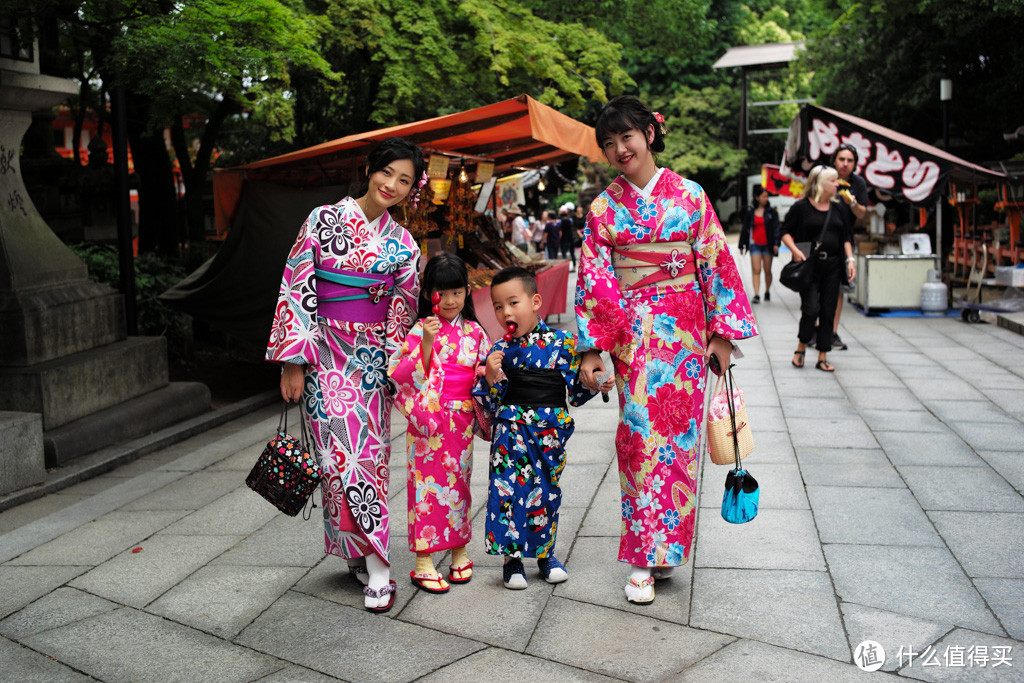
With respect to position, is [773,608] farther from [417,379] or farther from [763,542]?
[417,379]

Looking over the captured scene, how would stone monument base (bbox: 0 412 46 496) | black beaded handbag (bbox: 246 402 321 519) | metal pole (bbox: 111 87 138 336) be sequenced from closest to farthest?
1. black beaded handbag (bbox: 246 402 321 519)
2. stone monument base (bbox: 0 412 46 496)
3. metal pole (bbox: 111 87 138 336)

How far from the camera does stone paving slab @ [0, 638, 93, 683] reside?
9.99 feet

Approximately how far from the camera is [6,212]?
20.9 feet

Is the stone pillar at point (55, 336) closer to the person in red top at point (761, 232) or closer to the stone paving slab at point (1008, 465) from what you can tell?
the stone paving slab at point (1008, 465)

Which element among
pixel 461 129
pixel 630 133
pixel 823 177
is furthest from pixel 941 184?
pixel 630 133

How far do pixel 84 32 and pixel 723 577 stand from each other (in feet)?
26.0

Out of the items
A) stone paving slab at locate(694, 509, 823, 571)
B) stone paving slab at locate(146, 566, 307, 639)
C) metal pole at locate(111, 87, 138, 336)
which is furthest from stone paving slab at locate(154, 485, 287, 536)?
metal pole at locate(111, 87, 138, 336)

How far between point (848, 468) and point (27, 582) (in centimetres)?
411

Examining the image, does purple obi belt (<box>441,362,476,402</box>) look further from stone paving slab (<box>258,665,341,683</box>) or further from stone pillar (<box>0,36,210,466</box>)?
stone pillar (<box>0,36,210,466</box>)

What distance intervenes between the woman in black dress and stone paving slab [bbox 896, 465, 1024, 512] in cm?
305

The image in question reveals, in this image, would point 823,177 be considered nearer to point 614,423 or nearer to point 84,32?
point 614,423

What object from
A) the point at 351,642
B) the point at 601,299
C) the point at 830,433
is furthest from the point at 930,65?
the point at 351,642

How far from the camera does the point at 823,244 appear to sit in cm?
785

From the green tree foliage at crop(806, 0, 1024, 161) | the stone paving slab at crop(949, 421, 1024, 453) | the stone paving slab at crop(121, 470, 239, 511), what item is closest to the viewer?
the stone paving slab at crop(121, 470, 239, 511)
